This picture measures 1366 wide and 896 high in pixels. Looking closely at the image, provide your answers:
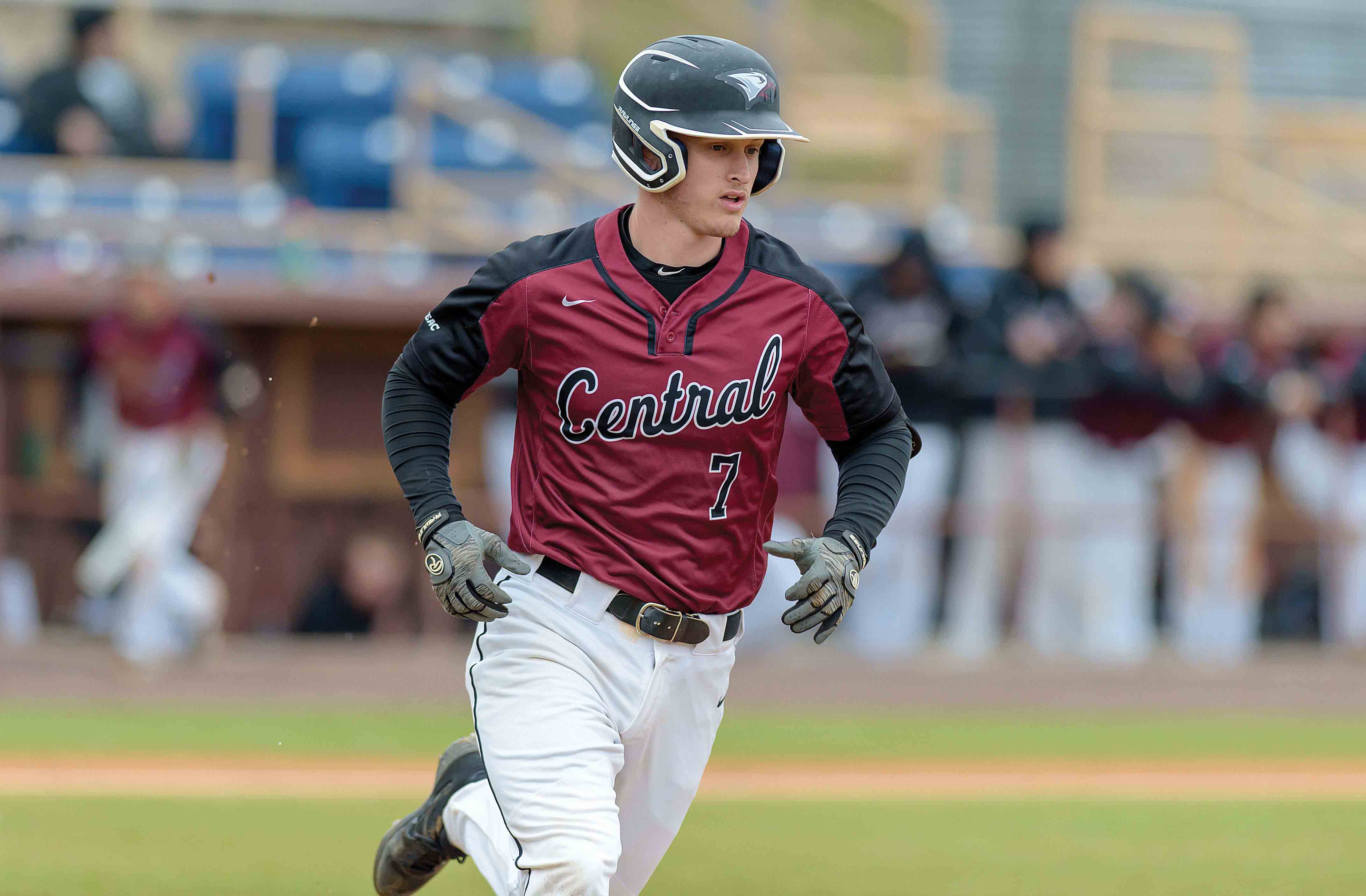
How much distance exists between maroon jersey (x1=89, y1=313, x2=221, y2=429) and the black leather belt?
6.51m

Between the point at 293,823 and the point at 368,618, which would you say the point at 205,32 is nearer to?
the point at 368,618

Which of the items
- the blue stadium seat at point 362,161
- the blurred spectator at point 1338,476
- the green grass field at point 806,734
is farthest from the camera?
the blue stadium seat at point 362,161

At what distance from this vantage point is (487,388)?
36.5 ft

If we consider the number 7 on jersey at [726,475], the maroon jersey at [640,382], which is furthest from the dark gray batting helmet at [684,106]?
the number 7 on jersey at [726,475]

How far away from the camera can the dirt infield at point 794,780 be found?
7.26 m

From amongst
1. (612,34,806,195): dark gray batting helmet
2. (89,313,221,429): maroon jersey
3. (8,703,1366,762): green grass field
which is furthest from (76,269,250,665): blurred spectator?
(612,34,806,195): dark gray batting helmet

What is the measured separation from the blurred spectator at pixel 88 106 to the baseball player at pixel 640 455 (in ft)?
27.9

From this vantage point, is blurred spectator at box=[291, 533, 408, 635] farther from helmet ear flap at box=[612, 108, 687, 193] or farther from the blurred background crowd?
helmet ear flap at box=[612, 108, 687, 193]

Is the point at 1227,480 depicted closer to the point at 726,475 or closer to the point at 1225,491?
the point at 1225,491

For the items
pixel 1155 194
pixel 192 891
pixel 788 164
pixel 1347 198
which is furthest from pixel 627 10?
pixel 192 891

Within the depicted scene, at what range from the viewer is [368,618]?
1116cm

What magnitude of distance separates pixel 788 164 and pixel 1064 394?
3.50m

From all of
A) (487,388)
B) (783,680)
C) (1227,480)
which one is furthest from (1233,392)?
(487,388)

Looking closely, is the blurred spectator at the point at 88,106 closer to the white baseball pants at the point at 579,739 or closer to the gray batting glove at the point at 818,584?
the white baseball pants at the point at 579,739
